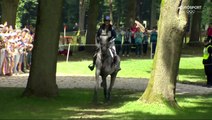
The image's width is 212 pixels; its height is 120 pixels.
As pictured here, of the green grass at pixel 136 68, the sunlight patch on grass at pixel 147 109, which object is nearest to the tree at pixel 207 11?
the green grass at pixel 136 68

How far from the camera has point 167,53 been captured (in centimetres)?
1321

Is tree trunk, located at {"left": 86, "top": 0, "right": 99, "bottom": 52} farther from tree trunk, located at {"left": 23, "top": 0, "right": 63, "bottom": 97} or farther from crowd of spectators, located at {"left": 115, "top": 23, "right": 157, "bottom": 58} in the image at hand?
tree trunk, located at {"left": 23, "top": 0, "right": 63, "bottom": 97}

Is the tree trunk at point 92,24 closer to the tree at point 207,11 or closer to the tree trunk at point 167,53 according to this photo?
the tree trunk at point 167,53

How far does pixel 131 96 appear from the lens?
1681cm

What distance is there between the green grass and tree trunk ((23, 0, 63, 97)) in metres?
9.12

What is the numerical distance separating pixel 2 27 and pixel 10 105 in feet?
33.6

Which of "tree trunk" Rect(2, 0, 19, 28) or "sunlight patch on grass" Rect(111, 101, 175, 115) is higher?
"tree trunk" Rect(2, 0, 19, 28)

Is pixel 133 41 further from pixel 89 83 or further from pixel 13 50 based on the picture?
pixel 89 83

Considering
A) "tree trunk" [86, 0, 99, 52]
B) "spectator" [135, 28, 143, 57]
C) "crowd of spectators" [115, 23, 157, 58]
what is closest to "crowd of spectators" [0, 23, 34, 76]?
"tree trunk" [86, 0, 99, 52]

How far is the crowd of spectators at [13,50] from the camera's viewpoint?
74.1ft

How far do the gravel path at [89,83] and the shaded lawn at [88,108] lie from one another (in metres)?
2.73

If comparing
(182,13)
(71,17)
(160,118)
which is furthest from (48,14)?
(71,17)

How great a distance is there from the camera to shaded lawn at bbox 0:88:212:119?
479 inches

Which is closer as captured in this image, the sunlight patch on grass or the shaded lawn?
the shaded lawn
